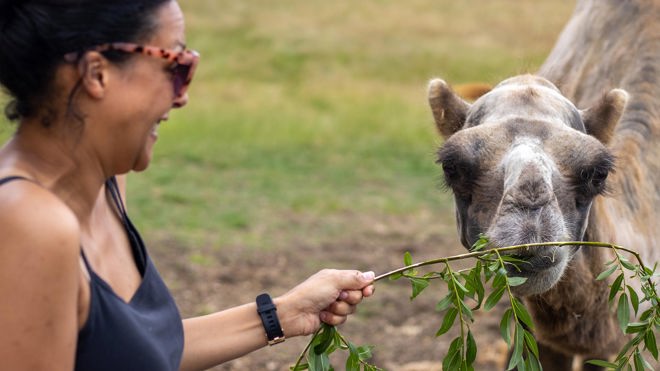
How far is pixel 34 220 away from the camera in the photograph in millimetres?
2223

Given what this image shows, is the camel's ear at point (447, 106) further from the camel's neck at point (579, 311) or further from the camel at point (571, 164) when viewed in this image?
the camel's neck at point (579, 311)

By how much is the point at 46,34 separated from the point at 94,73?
13 centimetres

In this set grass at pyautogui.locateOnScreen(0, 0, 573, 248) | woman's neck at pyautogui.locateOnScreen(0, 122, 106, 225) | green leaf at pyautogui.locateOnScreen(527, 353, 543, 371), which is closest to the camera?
woman's neck at pyautogui.locateOnScreen(0, 122, 106, 225)

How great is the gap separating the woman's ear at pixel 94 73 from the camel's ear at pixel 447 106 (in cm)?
237

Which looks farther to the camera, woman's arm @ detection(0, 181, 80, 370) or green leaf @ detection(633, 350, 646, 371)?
green leaf @ detection(633, 350, 646, 371)

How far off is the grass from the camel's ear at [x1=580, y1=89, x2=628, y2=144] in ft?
2.22

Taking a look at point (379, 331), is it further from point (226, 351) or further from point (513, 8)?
point (513, 8)

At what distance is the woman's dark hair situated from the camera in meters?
2.31

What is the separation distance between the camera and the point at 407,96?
15.9m

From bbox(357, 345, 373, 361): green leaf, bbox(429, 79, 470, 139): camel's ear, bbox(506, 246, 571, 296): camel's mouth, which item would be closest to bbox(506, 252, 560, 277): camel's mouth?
bbox(506, 246, 571, 296): camel's mouth

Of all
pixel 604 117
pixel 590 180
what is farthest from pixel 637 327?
pixel 604 117

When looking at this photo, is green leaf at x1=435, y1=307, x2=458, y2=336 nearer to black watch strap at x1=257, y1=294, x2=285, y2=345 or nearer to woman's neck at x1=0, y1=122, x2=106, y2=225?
black watch strap at x1=257, y1=294, x2=285, y2=345

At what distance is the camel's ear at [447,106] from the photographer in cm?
457

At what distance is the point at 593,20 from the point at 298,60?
1242cm
